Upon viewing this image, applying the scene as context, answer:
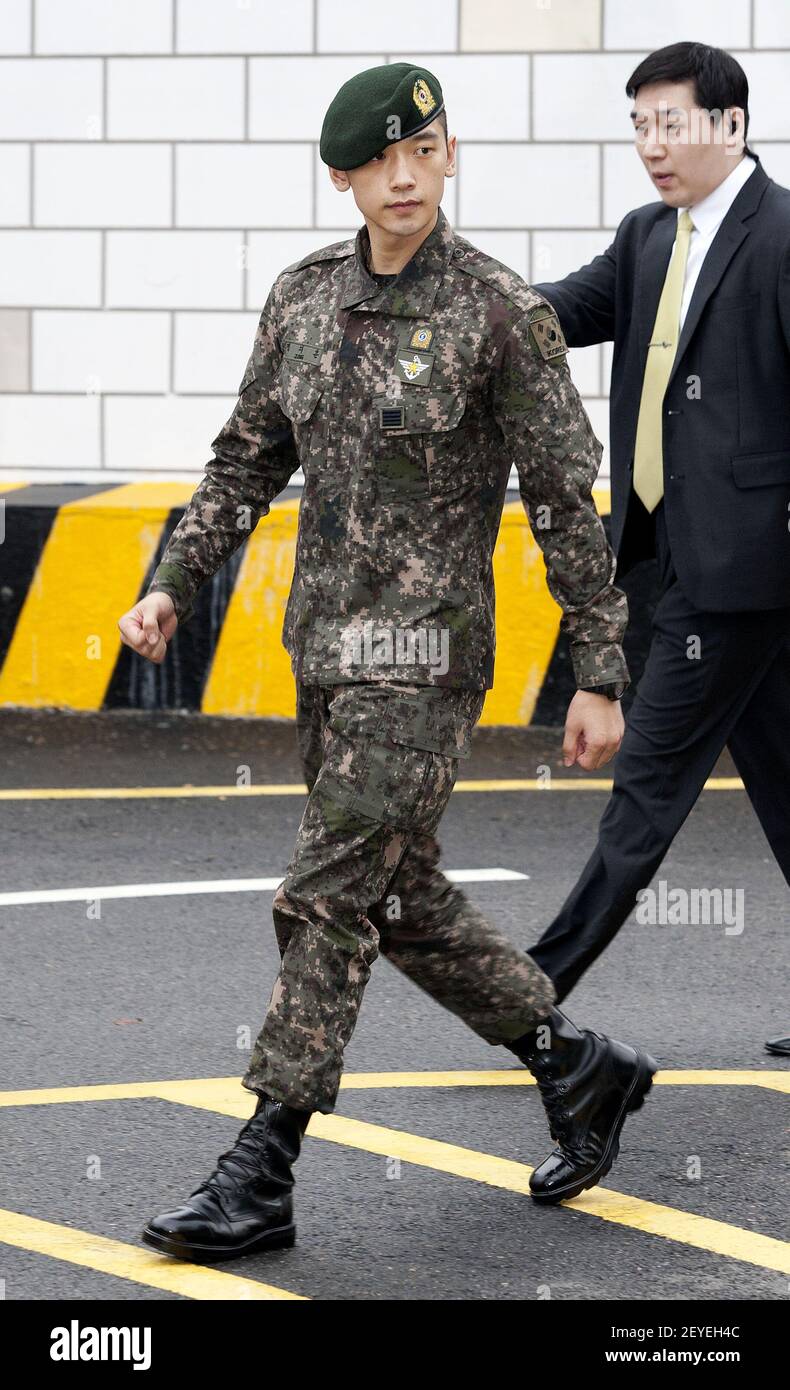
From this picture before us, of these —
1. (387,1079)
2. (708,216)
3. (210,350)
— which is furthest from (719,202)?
(210,350)

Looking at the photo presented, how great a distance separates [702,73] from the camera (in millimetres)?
4180

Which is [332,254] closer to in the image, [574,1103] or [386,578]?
[386,578]

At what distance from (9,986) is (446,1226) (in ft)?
5.46

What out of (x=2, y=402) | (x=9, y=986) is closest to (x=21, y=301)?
(x=2, y=402)

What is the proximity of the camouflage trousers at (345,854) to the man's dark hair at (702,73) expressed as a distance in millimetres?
1384

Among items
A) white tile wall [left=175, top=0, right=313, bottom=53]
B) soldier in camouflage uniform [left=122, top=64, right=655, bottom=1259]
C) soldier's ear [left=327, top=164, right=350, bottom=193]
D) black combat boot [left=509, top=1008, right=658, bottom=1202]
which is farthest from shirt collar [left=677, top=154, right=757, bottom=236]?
white tile wall [left=175, top=0, right=313, bottom=53]

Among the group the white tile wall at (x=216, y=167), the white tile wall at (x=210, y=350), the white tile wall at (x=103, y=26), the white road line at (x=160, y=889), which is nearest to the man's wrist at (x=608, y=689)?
the white road line at (x=160, y=889)

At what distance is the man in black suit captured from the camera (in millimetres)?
4227

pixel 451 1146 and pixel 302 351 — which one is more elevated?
pixel 302 351

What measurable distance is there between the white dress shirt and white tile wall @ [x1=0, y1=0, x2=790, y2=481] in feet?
16.9

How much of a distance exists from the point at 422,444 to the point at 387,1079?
1.45 m


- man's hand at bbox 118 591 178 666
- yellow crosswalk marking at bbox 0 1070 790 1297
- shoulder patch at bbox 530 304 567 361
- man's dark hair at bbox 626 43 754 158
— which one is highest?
man's dark hair at bbox 626 43 754 158

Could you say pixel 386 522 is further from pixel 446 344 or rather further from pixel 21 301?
pixel 21 301

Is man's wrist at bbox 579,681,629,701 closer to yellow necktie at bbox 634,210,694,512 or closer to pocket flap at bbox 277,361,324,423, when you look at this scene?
pocket flap at bbox 277,361,324,423
